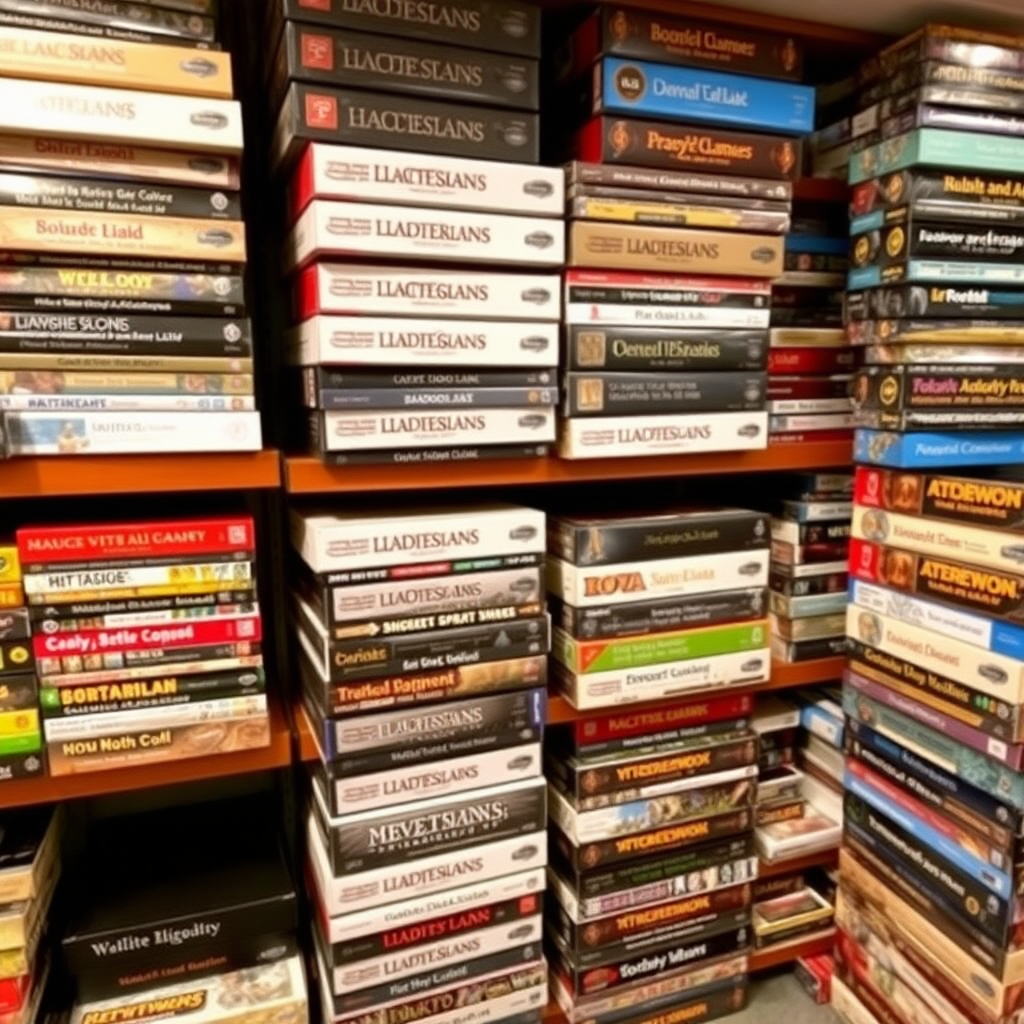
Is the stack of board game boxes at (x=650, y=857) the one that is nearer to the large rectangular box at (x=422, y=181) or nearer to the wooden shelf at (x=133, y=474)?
the wooden shelf at (x=133, y=474)

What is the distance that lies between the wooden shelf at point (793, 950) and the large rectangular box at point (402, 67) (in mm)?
1474

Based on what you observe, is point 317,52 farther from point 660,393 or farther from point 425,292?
point 660,393

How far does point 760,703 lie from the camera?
153cm

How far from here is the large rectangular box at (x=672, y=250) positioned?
1113 millimetres

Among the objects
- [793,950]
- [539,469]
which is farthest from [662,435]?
[793,950]

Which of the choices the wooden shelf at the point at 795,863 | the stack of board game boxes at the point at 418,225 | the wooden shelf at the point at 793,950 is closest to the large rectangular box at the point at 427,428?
the stack of board game boxes at the point at 418,225

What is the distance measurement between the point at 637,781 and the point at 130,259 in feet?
3.43

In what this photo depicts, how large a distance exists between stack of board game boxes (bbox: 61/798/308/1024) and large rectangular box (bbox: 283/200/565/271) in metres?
0.94

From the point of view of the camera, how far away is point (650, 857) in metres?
1.32

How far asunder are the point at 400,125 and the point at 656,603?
29.7 inches

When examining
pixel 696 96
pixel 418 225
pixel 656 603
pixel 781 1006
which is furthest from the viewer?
pixel 781 1006

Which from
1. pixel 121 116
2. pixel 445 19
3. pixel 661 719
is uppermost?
pixel 445 19

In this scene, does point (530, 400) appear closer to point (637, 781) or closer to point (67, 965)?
point (637, 781)

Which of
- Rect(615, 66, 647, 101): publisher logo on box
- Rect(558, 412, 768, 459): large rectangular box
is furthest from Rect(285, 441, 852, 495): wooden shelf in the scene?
Rect(615, 66, 647, 101): publisher logo on box
